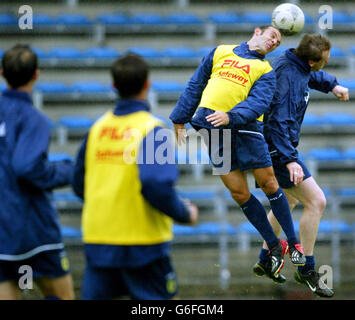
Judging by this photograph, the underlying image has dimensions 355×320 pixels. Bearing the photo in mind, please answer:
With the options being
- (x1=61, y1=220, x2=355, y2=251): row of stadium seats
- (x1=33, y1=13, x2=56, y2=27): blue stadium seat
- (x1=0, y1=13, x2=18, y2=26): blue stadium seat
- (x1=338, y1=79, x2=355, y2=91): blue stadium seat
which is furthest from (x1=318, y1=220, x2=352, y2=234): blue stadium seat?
(x1=0, y1=13, x2=18, y2=26): blue stadium seat

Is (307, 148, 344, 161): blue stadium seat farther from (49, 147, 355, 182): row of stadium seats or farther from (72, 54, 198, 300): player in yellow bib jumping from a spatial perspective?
(72, 54, 198, 300): player in yellow bib jumping

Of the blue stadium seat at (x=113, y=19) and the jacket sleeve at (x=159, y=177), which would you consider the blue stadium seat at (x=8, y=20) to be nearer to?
the blue stadium seat at (x=113, y=19)

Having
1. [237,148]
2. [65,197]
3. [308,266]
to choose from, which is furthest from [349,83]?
[237,148]

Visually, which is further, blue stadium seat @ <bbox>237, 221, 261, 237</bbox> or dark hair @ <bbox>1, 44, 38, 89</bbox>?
blue stadium seat @ <bbox>237, 221, 261, 237</bbox>

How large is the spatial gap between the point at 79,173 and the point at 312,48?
7.56ft

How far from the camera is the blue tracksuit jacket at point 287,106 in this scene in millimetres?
5086

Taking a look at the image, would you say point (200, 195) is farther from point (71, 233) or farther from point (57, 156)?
point (57, 156)

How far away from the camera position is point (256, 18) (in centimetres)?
1205

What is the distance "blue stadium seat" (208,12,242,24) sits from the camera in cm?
1205

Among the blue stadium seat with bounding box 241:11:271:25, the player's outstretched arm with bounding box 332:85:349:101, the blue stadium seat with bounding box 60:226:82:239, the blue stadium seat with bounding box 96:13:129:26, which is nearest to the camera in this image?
the player's outstretched arm with bounding box 332:85:349:101

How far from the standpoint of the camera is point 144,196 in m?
3.43

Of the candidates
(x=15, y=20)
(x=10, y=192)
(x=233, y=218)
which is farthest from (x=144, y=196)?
(x=15, y=20)

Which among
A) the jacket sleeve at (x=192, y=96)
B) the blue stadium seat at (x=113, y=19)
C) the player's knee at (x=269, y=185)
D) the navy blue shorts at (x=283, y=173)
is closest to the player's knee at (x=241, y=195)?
the player's knee at (x=269, y=185)

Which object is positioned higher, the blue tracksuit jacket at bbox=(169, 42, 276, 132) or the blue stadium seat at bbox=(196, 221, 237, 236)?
the blue tracksuit jacket at bbox=(169, 42, 276, 132)
